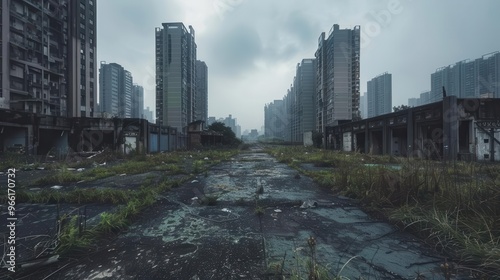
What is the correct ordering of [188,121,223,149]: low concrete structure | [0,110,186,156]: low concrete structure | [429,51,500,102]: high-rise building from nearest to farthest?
[0,110,186,156]: low concrete structure < [429,51,500,102]: high-rise building < [188,121,223,149]: low concrete structure

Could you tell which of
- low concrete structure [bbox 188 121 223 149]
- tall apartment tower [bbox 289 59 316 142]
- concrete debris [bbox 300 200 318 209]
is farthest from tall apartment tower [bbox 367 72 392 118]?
concrete debris [bbox 300 200 318 209]

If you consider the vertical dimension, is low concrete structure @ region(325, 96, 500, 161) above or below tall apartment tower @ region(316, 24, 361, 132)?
below

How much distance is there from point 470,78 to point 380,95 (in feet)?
80.1

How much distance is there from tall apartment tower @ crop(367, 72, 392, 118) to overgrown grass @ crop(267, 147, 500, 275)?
5194 cm

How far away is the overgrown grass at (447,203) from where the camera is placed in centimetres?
223

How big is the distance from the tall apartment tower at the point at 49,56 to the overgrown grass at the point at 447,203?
106ft

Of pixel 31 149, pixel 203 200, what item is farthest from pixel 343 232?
pixel 31 149

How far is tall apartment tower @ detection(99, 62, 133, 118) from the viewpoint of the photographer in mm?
57750

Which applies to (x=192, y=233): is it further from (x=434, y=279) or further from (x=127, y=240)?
(x=434, y=279)

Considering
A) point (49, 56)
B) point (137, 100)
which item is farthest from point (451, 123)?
point (137, 100)

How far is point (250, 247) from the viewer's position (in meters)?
2.48

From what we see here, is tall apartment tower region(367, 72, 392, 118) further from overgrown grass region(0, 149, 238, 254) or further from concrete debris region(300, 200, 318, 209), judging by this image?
overgrown grass region(0, 149, 238, 254)

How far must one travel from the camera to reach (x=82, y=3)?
41.8 meters

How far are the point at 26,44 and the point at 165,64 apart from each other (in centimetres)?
2103
